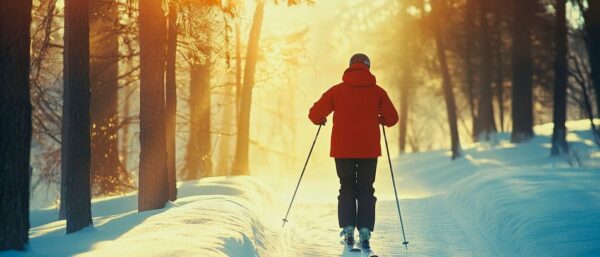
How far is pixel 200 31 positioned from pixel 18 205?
640cm

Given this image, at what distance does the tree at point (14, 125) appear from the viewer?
6066 millimetres

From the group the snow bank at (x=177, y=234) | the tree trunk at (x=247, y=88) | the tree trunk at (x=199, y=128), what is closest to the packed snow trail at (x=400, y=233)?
the snow bank at (x=177, y=234)

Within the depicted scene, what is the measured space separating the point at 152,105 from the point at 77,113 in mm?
1958

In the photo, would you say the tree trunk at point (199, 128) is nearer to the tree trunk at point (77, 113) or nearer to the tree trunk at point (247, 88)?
the tree trunk at point (247, 88)

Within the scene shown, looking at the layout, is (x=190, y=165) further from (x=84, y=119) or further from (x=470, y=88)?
(x=470, y=88)

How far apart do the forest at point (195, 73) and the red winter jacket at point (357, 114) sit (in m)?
2.94

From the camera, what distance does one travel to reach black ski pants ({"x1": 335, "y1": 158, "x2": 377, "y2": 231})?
8.71m

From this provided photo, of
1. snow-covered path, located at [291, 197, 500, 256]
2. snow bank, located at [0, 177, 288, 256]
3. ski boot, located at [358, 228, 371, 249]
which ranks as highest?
snow bank, located at [0, 177, 288, 256]

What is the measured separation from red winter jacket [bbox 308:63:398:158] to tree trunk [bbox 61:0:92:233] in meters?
2.94

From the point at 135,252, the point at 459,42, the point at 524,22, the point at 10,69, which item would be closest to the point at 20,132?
the point at 10,69

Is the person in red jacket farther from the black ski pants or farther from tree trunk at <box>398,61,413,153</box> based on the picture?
tree trunk at <box>398,61,413,153</box>

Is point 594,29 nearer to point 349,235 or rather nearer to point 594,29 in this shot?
point 594,29

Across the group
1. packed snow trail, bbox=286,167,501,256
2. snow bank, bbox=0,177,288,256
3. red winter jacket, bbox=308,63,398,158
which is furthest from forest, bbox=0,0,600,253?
red winter jacket, bbox=308,63,398,158

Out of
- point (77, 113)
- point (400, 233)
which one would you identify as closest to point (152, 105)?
point (77, 113)
